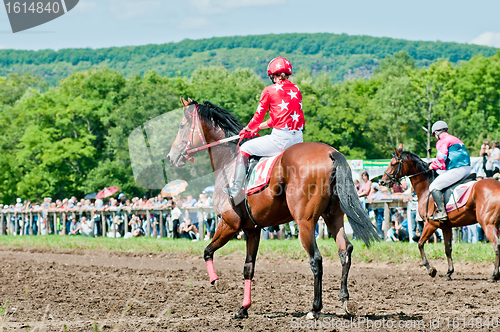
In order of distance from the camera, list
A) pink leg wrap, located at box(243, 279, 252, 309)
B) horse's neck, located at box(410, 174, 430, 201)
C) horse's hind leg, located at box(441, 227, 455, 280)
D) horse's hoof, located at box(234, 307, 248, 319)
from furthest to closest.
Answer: horse's neck, located at box(410, 174, 430, 201), horse's hind leg, located at box(441, 227, 455, 280), pink leg wrap, located at box(243, 279, 252, 309), horse's hoof, located at box(234, 307, 248, 319)

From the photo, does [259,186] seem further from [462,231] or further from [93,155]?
[93,155]

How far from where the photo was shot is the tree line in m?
48.5

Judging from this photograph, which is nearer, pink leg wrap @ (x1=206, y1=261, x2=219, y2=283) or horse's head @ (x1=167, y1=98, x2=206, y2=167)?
pink leg wrap @ (x1=206, y1=261, x2=219, y2=283)

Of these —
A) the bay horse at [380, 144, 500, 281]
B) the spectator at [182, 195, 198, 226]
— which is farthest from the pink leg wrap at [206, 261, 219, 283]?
the spectator at [182, 195, 198, 226]

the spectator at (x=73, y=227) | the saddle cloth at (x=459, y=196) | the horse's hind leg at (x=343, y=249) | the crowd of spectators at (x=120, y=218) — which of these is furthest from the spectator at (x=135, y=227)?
the horse's hind leg at (x=343, y=249)

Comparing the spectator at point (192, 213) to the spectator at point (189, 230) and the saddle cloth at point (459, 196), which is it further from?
the saddle cloth at point (459, 196)

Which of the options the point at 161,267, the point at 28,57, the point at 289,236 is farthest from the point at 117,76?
the point at 28,57

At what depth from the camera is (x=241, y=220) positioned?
686 centimetres

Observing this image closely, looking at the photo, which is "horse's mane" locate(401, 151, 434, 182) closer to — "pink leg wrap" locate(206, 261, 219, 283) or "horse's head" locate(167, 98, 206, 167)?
"horse's head" locate(167, 98, 206, 167)

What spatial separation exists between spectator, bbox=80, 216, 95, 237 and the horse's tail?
19402 mm

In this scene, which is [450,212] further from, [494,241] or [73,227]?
[73,227]

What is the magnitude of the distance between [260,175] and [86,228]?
744 inches

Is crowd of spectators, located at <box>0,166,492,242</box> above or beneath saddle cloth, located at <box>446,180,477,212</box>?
beneath

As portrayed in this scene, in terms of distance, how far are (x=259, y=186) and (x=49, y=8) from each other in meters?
2.91
